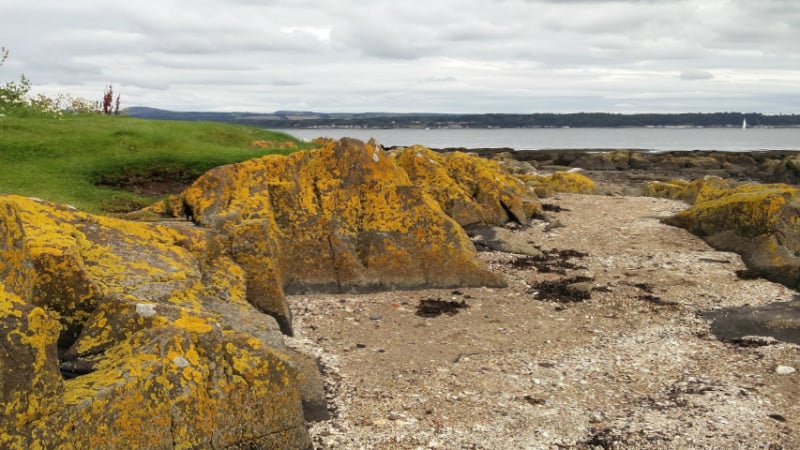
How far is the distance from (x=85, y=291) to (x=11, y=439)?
7.01 feet

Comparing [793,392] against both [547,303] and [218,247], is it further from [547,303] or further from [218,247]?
[218,247]

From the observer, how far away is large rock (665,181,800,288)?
16.0 metres

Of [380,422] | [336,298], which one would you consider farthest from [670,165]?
[380,422]

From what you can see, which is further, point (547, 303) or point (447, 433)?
point (547, 303)

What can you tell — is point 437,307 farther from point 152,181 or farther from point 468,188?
point 152,181

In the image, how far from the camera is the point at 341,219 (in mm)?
14766

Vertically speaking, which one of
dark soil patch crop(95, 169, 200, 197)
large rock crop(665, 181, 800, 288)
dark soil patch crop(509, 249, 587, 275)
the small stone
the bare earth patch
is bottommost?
the small stone

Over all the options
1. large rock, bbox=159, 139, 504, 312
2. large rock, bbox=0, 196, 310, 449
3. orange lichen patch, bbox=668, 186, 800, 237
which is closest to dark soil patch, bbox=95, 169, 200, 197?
large rock, bbox=159, 139, 504, 312

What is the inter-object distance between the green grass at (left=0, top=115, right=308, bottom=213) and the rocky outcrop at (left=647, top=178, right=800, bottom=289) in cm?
1349

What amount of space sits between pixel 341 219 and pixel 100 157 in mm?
9723

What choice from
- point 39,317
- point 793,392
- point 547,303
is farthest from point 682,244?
point 39,317

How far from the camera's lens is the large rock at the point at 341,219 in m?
13.8

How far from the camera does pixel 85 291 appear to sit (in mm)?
7051

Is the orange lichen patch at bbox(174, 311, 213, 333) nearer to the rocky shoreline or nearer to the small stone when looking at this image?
the rocky shoreline
